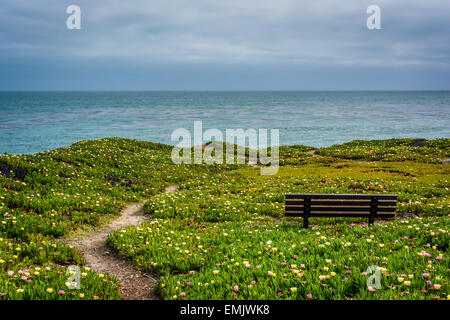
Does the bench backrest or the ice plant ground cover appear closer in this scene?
the ice plant ground cover

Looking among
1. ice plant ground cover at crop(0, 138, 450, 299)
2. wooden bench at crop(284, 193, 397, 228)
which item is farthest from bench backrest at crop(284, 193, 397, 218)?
ice plant ground cover at crop(0, 138, 450, 299)

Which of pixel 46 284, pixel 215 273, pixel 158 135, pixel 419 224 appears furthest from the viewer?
pixel 158 135

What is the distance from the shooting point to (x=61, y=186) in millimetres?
14336

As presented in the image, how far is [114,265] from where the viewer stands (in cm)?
788

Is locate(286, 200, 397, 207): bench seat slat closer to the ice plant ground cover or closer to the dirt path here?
the ice plant ground cover

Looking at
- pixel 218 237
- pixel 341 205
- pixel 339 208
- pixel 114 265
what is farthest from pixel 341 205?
pixel 114 265

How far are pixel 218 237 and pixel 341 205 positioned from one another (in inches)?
156

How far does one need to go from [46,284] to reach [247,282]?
3.68m

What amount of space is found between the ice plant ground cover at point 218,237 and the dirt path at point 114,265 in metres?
0.30

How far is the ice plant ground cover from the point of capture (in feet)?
18.6

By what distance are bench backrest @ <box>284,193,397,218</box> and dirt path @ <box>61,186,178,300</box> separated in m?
5.03
